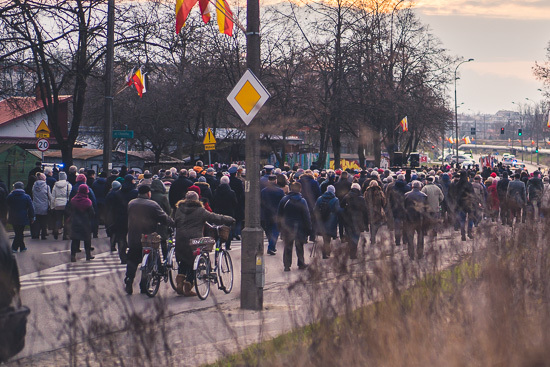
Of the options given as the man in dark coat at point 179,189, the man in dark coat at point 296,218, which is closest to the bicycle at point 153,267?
the man in dark coat at point 296,218

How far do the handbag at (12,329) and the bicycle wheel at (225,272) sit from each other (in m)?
7.95

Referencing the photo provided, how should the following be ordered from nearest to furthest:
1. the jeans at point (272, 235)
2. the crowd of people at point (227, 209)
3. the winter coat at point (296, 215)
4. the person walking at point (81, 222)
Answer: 1. the crowd of people at point (227, 209)
2. the winter coat at point (296, 215)
3. the person walking at point (81, 222)
4. the jeans at point (272, 235)

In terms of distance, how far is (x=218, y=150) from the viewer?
2457 inches

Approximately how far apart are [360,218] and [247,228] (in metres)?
7.18

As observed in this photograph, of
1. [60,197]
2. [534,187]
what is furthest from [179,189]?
[534,187]

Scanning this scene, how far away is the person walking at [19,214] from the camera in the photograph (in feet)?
61.4

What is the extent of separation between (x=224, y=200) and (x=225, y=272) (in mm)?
6549

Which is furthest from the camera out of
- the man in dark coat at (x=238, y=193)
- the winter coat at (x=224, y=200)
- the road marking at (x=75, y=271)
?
the man in dark coat at (x=238, y=193)

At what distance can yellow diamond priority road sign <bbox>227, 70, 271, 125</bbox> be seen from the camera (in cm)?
1110

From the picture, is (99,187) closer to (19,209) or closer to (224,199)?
(19,209)

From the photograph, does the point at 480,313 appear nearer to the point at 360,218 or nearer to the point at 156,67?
the point at 360,218

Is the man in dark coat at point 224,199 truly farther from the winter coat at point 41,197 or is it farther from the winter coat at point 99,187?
the winter coat at point 41,197

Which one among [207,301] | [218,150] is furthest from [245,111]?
[218,150]

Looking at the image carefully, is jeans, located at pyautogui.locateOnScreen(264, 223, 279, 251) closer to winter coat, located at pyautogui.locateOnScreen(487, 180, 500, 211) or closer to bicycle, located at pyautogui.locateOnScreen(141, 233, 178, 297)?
bicycle, located at pyautogui.locateOnScreen(141, 233, 178, 297)
